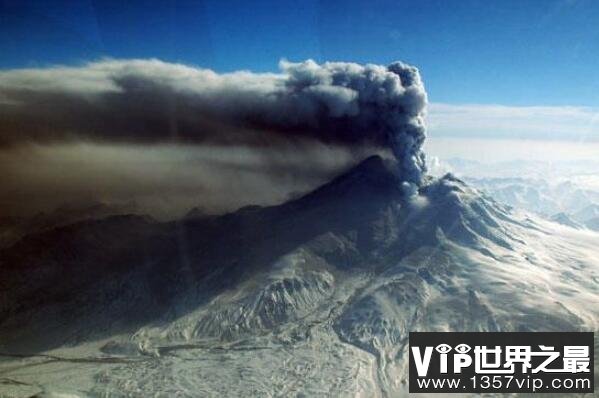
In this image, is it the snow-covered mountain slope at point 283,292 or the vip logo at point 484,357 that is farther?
the snow-covered mountain slope at point 283,292

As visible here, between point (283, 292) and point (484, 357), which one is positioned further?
point (283, 292)

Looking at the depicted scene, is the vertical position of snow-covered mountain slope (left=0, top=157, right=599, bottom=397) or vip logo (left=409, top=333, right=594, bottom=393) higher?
snow-covered mountain slope (left=0, top=157, right=599, bottom=397)

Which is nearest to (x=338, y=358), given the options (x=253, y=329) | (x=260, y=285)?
(x=253, y=329)

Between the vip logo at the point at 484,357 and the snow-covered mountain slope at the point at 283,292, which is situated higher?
the snow-covered mountain slope at the point at 283,292

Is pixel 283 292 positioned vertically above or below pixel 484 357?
above

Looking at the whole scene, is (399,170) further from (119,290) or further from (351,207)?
Answer: (119,290)

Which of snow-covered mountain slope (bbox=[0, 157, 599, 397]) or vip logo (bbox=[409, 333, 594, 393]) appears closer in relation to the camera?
vip logo (bbox=[409, 333, 594, 393])

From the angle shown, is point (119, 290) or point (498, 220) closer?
point (119, 290)

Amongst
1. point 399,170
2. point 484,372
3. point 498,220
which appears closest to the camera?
point 484,372
